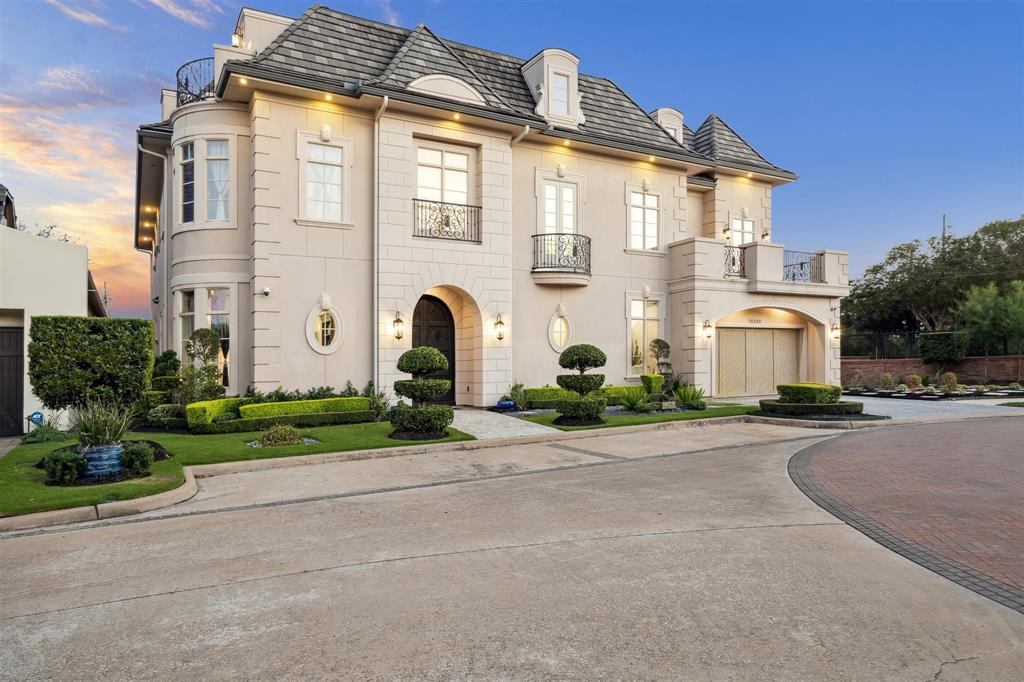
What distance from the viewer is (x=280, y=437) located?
37.6ft

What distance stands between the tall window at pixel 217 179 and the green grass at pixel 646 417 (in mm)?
9875

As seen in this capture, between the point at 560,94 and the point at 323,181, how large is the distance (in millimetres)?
8565

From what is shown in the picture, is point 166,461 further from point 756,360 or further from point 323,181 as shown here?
point 756,360

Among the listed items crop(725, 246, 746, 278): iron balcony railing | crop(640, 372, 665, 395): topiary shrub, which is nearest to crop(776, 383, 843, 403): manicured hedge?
crop(640, 372, 665, 395): topiary shrub

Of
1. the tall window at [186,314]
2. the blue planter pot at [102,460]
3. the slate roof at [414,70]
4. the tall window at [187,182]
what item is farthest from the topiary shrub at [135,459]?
the slate roof at [414,70]

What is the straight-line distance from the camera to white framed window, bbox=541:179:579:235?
19.4 m

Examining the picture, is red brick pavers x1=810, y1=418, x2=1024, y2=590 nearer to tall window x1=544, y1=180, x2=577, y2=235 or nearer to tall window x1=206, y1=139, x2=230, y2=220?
tall window x1=544, y1=180, x2=577, y2=235

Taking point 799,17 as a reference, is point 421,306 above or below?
below

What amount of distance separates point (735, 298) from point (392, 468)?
50.2 feet

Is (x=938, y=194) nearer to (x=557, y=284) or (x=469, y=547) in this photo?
(x=557, y=284)

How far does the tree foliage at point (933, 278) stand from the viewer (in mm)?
41344

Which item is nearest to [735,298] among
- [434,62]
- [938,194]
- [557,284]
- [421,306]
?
[557,284]

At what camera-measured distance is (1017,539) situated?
5805 millimetres

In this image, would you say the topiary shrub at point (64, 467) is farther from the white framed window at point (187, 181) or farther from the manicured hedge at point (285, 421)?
the white framed window at point (187, 181)
